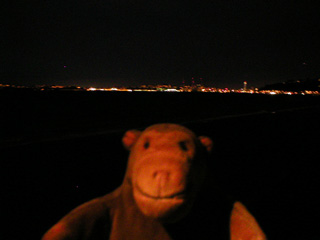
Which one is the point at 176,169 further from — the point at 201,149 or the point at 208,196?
the point at 208,196

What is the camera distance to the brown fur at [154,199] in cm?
130

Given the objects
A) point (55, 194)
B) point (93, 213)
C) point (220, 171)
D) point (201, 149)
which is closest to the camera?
point (93, 213)

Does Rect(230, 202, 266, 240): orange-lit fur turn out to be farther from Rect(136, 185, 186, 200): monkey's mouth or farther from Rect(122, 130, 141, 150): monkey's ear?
Rect(122, 130, 141, 150): monkey's ear

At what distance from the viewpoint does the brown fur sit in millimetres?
1304

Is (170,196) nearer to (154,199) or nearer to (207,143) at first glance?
(154,199)

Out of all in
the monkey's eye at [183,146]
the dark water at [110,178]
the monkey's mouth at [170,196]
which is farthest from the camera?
the dark water at [110,178]

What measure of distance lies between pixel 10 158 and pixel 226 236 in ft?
14.7

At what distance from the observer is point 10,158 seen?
15.1 ft

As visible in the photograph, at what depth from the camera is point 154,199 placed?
4.25ft

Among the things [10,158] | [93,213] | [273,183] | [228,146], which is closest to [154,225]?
[93,213]

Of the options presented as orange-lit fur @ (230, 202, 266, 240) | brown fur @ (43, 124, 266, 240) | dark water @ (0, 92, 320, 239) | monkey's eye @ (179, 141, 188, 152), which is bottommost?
dark water @ (0, 92, 320, 239)

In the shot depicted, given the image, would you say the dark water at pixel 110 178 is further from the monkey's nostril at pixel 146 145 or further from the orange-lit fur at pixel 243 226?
the monkey's nostril at pixel 146 145

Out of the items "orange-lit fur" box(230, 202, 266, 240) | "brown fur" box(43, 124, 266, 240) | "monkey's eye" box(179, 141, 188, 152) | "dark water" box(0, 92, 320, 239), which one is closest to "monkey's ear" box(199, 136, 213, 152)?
"brown fur" box(43, 124, 266, 240)

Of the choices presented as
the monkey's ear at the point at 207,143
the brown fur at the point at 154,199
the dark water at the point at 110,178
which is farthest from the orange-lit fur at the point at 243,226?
the dark water at the point at 110,178
